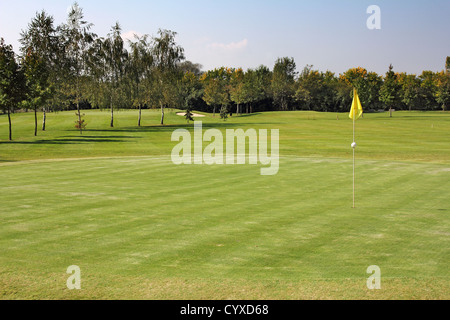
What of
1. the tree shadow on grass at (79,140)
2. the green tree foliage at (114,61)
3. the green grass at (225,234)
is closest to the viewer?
the green grass at (225,234)

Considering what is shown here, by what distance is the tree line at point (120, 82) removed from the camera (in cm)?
4981

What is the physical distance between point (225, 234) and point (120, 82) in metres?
61.1

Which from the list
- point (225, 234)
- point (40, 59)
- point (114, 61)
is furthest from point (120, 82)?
point (225, 234)

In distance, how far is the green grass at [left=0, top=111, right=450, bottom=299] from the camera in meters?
7.68

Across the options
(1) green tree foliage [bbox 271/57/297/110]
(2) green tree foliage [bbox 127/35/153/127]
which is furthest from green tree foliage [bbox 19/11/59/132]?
(1) green tree foliage [bbox 271/57/297/110]

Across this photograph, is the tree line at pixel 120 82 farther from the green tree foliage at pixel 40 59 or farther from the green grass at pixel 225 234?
the green grass at pixel 225 234

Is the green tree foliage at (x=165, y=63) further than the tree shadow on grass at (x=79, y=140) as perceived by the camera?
Yes

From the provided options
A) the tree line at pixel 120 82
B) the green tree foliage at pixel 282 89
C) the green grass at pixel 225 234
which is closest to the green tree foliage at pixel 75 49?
the tree line at pixel 120 82

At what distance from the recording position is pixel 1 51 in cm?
4631

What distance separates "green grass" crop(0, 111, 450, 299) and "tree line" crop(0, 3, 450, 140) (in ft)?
103

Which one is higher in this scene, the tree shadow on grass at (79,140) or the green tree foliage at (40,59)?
the green tree foliage at (40,59)

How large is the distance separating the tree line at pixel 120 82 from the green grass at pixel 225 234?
3151cm

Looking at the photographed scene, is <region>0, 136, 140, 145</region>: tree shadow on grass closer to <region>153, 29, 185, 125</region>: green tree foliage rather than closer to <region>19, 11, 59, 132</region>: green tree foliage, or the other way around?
<region>19, 11, 59, 132</region>: green tree foliage
